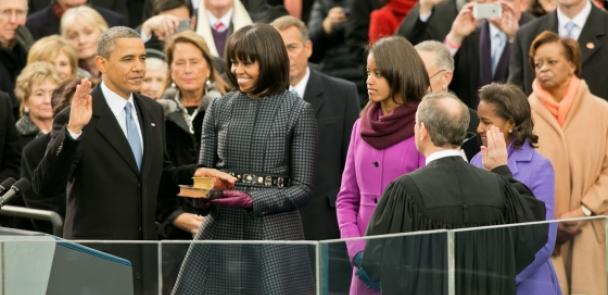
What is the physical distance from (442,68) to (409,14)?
3.07 m

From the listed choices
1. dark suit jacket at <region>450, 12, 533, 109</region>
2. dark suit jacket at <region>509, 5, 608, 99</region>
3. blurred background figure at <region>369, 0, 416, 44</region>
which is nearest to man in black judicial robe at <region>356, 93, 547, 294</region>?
dark suit jacket at <region>509, 5, 608, 99</region>

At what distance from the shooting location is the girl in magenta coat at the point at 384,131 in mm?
8578

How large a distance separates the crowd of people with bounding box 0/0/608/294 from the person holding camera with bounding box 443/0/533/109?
0.05 feet

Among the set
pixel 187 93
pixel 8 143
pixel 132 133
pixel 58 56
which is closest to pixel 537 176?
pixel 132 133

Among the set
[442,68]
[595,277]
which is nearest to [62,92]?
[442,68]

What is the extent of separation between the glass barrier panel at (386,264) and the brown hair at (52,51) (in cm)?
516

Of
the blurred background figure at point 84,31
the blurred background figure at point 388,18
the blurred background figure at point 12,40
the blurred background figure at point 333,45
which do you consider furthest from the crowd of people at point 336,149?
the blurred background figure at point 333,45

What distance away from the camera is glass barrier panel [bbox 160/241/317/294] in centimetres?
754

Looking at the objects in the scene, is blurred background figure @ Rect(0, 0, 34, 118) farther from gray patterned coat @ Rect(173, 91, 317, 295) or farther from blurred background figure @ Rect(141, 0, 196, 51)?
gray patterned coat @ Rect(173, 91, 317, 295)

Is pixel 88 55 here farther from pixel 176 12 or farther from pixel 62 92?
pixel 62 92

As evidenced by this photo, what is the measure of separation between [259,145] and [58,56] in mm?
4052

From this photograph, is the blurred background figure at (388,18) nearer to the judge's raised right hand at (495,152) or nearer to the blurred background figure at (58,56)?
the blurred background figure at (58,56)

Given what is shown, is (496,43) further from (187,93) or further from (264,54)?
(264,54)

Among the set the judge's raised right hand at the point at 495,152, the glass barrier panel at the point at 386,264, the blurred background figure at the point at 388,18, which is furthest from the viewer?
the blurred background figure at the point at 388,18
